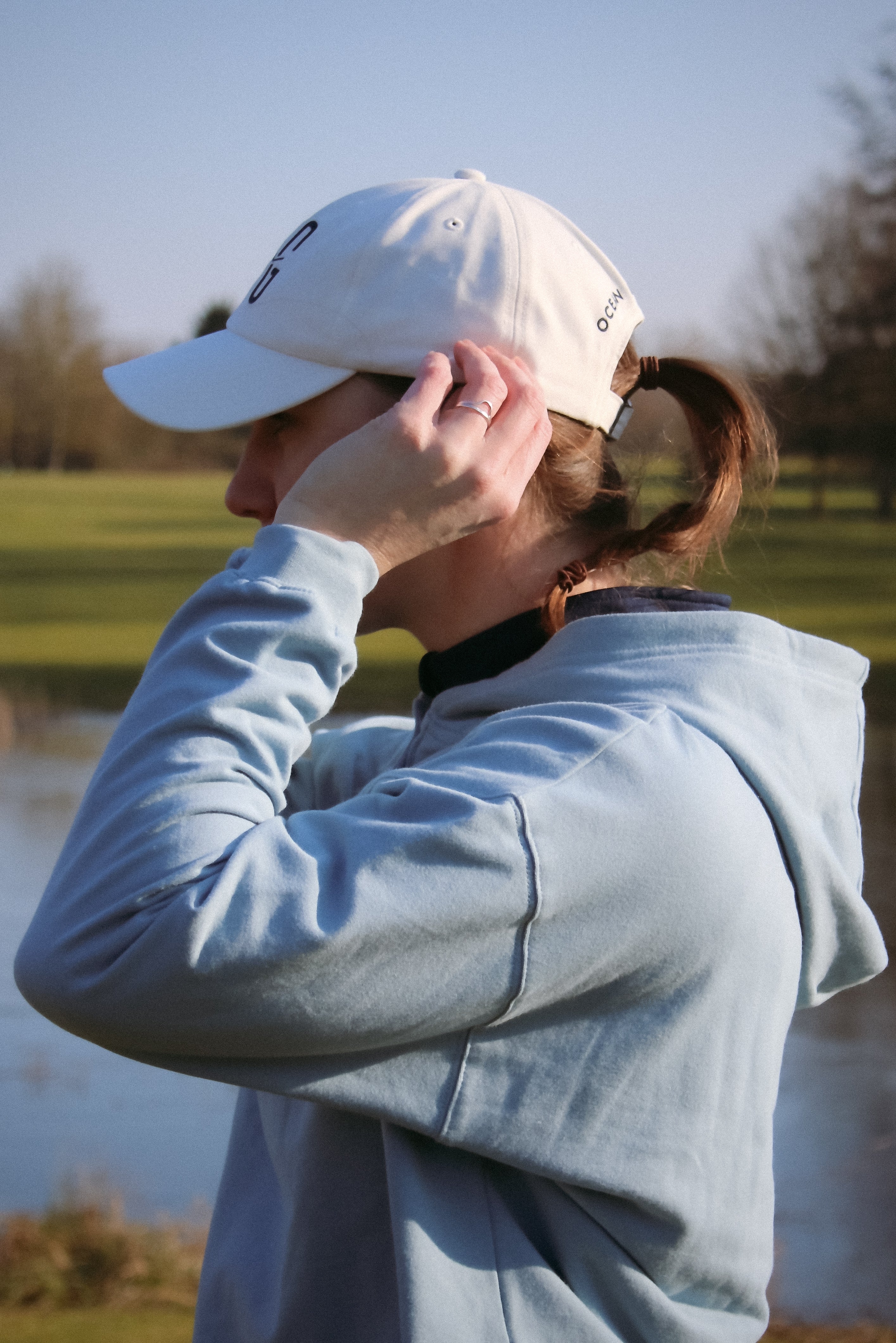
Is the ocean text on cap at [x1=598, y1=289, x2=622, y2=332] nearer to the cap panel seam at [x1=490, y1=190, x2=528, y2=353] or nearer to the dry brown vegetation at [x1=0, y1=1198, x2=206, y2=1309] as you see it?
the cap panel seam at [x1=490, y1=190, x2=528, y2=353]

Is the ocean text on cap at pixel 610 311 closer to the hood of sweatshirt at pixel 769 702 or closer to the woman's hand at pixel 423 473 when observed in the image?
the woman's hand at pixel 423 473

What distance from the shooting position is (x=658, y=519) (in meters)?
1.41

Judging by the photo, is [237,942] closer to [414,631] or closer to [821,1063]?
[414,631]

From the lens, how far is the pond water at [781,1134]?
10.3 ft

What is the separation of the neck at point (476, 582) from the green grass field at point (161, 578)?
0.55 m

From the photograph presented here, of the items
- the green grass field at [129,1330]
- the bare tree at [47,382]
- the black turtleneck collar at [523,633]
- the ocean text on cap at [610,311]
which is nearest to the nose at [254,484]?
the black turtleneck collar at [523,633]

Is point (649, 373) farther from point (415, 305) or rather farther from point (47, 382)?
point (47, 382)

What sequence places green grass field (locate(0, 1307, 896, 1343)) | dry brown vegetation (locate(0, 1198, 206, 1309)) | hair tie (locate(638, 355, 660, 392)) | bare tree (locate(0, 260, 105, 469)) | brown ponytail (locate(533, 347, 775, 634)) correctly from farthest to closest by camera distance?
bare tree (locate(0, 260, 105, 469)) < dry brown vegetation (locate(0, 1198, 206, 1309)) < green grass field (locate(0, 1307, 896, 1343)) < hair tie (locate(638, 355, 660, 392)) < brown ponytail (locate(533, 347, 775, 634))

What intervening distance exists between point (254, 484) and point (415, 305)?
10.2 inches

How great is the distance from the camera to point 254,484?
4.36 ft

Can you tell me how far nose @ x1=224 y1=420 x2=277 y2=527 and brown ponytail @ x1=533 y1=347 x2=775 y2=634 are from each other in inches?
11.2

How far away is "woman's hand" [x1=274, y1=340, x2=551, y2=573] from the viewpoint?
1.10 meters

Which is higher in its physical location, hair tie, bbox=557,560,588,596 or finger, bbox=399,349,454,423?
finger, bbox=399,349,454,423

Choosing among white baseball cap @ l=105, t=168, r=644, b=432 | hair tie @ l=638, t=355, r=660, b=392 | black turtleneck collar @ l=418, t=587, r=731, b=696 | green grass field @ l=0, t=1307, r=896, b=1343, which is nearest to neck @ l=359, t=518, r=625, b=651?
black turtleneck collar @ l=418, t=587, r=731, b=696
